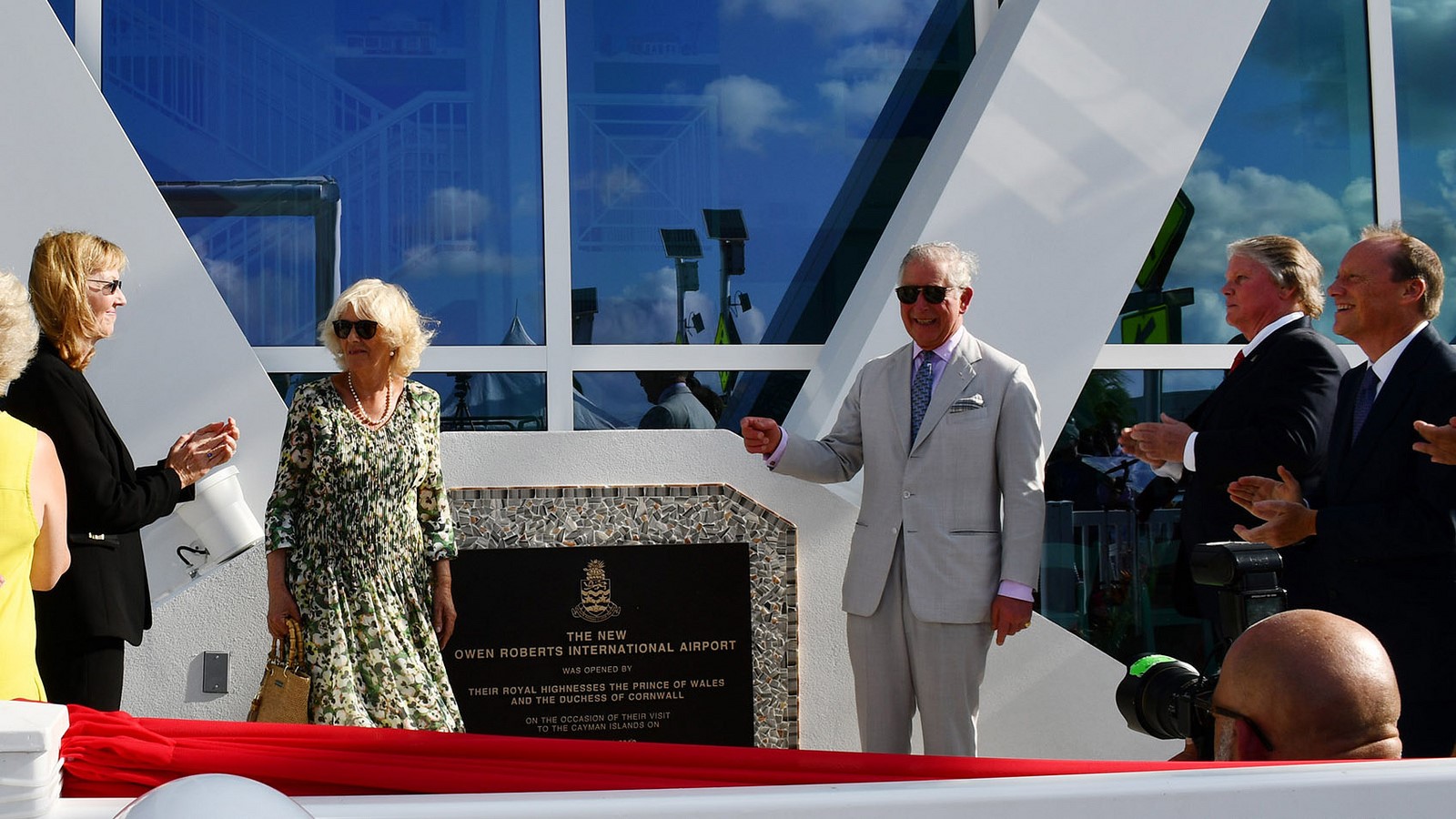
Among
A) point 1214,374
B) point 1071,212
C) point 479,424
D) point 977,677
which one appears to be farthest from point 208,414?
point 1214,374

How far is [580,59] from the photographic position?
5.02 metres

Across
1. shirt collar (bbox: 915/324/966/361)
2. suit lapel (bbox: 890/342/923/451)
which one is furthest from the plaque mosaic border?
shirt collar (bbox: 915/324/966/361)

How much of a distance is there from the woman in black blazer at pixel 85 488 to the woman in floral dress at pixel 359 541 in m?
0.33

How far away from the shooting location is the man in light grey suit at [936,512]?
3408mm

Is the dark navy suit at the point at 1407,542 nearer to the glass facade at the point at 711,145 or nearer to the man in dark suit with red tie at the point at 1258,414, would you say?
the man in dark suit with red tie at the point at 1258,414

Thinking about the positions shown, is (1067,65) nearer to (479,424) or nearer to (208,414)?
(479,424)

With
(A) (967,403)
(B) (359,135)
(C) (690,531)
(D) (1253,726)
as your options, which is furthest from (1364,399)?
(B) (359,135)

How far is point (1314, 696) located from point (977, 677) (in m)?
1.96

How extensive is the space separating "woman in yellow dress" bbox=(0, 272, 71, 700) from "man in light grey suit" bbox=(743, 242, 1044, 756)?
186 cm

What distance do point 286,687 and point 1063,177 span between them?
3.35m

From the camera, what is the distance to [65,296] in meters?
3.07

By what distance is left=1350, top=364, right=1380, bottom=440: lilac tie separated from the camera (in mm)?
3287

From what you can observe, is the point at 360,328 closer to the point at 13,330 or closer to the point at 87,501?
the point at 87,501

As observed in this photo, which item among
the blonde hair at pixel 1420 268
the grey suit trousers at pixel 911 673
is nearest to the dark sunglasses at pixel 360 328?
the grey suit trousers at pixel 911 673
